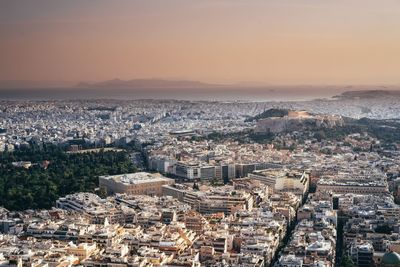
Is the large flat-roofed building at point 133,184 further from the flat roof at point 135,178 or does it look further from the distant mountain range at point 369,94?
the distant mountain range at point 369,94

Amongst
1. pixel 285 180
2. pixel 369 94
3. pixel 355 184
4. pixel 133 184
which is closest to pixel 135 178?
pixel 133 184

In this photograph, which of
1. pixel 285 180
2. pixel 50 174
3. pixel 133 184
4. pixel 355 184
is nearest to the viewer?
pixel 355 184

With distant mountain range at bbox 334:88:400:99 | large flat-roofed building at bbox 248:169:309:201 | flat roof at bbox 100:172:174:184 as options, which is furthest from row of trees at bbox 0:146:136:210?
distant mountain range at bbox 334:88:400:99

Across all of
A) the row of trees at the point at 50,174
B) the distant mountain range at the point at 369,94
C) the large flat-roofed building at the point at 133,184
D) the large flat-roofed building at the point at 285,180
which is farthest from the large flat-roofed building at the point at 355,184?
the distant mountain range at the point at 369,94

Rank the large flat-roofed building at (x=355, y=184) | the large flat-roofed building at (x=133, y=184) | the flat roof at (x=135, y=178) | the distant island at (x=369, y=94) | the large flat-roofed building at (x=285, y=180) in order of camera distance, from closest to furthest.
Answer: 1. the large flat-roofed building at (x=355, y=184)
2. the large flat-roofed building at (x=285, y=180)
3. the large flat-roofed building at (x=133, y=184)
4. the flat roof at (x=135, y=178)
5. the distant island at (x=369, y=94)

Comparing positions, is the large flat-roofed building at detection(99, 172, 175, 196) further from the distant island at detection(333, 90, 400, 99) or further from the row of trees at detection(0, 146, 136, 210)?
the distant island at detection(333, 90, 400, 99)

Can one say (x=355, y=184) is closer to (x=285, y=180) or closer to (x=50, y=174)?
(x=285, y=180)

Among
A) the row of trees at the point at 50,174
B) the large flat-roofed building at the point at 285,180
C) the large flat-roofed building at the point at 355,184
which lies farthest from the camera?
the large flat-roofed building at the point at 285,180
